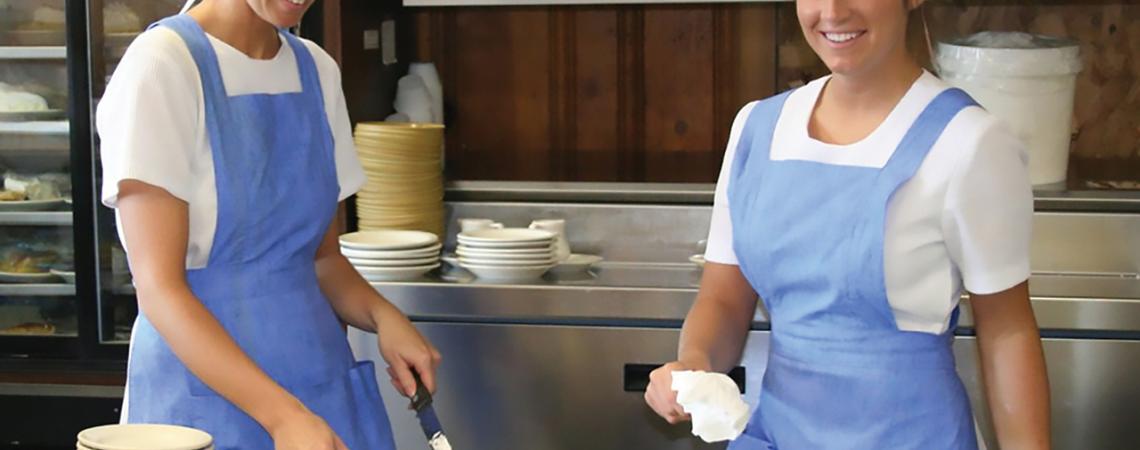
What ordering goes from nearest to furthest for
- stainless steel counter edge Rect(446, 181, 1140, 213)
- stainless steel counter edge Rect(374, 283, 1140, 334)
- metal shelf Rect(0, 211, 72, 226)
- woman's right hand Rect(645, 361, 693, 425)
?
1. woman's right hand Rect(645, 361, 693, 425)
2. stainless steel counter edge Rect(374, 283, 1140, 334)
3. stainless steel counter edge Rect(446, 181, 1140, 213)
4. metal shelf Rect(0, 211, 72, 226)

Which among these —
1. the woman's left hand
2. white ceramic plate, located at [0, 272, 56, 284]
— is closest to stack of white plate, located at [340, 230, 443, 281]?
the woman's left hand

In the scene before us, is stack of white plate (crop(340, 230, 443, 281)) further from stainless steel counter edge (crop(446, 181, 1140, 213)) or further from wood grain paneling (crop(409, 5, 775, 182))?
wood grain paneling (crop(409, 5, 775, 182))

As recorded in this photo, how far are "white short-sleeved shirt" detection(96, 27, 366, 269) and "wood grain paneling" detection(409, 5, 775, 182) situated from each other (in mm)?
1940

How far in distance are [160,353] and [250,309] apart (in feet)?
0.42

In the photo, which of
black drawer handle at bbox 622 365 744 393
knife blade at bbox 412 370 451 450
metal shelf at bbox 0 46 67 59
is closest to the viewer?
knife blade at bbox 412 370 451 450

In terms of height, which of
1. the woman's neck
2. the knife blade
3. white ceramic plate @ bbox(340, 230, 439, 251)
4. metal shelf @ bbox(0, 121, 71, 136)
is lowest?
the knife blade

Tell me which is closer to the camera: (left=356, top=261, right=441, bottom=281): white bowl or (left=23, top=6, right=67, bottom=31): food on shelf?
(left=356, top=261, right=441, bottom=281): white bowl

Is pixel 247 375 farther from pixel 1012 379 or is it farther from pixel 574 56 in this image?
pixel 574 56

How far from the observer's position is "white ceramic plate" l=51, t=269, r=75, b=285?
4.04 metres

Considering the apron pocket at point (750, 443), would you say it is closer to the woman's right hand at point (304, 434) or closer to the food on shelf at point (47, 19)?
the woman's right hand at point (304, 434)

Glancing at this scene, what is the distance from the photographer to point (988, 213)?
1.90 metres

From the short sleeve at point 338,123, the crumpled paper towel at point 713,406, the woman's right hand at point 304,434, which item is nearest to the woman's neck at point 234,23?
the short sleeve at point 338,123

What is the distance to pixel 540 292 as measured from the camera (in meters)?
3.14

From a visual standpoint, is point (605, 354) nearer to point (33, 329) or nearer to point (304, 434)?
point (304, 434)
